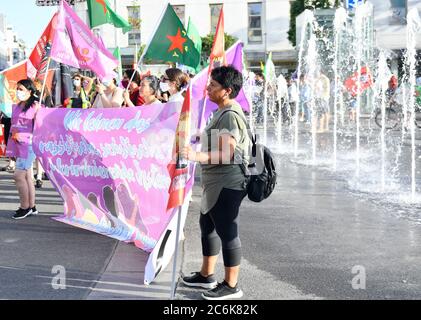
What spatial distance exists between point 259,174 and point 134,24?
50291 mm

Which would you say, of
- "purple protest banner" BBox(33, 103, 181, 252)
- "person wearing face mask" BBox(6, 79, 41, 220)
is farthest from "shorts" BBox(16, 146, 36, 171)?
"purple protest banner" BBox(33, 103, 181, 252)

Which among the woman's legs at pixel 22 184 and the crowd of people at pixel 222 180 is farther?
the woman's legs at pixel 22 184

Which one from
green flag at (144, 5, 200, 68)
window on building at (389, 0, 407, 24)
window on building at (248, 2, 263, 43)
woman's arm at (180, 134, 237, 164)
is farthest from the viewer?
window on building at (248, 2, 263, 43)

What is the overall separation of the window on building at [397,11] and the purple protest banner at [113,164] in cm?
3270

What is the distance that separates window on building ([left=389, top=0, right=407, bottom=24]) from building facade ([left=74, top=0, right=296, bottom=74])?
51.4 ft

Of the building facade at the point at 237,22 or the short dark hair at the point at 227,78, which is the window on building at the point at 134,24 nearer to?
the building facade at the point at 237,22

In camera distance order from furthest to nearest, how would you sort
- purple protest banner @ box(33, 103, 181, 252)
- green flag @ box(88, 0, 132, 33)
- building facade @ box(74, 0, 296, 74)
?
building facade @ box(74, 0, 296, 74)
green flag @ box(88, 0, 132, 33)
purple protest banner @ box(33, 103, 181, 252)

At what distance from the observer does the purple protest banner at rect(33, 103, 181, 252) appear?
5.42 meters

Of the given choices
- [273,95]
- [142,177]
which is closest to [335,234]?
[142,177]

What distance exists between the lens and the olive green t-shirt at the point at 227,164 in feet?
14.1

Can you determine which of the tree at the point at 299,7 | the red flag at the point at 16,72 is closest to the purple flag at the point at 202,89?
the red flag at the point at 16,72

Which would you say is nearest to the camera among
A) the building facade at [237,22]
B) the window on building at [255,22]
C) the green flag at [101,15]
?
the green flag at [101,15]

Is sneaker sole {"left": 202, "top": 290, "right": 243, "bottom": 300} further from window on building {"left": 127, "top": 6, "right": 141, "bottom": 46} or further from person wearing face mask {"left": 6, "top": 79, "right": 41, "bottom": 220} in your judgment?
window on building {"left": 127, "top": 6, "right": 141, "bottom": 46}

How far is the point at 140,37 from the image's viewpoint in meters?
55.0
